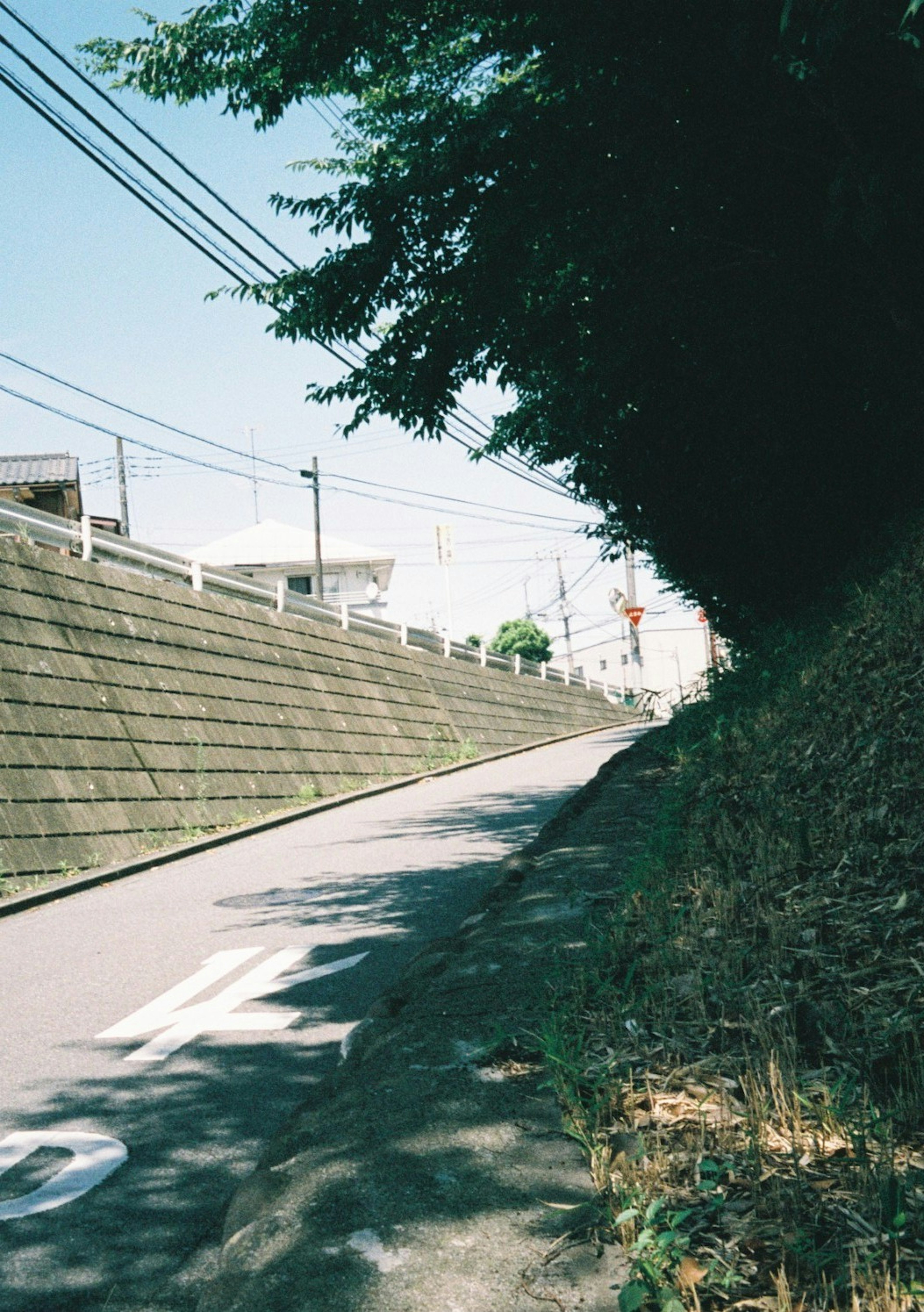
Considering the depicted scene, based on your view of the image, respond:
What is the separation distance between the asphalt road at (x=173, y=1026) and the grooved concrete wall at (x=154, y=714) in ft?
4.08

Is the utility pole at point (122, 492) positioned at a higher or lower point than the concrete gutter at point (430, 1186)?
higher

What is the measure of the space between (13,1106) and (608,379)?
7621 millimetres

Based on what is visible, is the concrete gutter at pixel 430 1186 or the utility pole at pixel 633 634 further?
the utility pole at pixel 633 634

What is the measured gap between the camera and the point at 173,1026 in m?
5.71

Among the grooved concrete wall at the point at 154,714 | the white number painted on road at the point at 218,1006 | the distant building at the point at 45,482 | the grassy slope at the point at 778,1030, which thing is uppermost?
the distant building at the point at 45,482

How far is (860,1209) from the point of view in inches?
99.4

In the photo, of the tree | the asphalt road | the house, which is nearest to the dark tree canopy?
the asphalt road

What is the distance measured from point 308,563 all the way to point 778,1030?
57.6m

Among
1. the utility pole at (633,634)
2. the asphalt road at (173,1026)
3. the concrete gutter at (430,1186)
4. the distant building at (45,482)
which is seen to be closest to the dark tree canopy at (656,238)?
the asphalt road at (173,1026)

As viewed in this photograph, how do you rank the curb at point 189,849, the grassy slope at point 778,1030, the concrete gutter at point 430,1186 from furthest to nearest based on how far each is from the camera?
the curb at point 189,849, the concrete gutter at point 430,1186, the grassy slope at point 778,1030

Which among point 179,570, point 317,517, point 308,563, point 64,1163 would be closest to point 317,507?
point 317,517

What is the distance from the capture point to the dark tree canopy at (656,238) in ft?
24.7

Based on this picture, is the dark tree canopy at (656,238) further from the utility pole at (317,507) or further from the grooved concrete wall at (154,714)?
the utility pole at (317,507)

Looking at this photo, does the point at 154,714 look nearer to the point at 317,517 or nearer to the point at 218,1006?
the point at 218,1006
